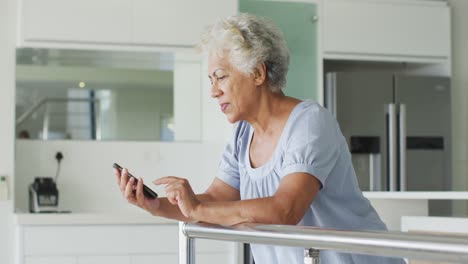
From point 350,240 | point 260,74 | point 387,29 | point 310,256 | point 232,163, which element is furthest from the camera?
point 387,29

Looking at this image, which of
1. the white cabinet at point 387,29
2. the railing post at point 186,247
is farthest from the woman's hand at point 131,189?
the white cabinet at point 387,29

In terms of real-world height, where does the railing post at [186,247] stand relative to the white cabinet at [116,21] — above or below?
below

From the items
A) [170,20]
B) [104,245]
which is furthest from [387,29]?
[104,245]

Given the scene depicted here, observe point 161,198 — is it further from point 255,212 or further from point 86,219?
point 86,219

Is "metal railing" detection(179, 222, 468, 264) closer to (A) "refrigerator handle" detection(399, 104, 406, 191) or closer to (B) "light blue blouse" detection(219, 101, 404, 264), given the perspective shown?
(B) "light blue blouse" detection(219, 101, 404, 264)

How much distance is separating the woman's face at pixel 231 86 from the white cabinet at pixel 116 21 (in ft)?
9.85

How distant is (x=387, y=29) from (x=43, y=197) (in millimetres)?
2362

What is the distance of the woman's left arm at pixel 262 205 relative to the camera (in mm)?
1652

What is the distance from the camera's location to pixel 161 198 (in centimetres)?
197

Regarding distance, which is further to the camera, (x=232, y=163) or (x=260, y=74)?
(x=232, y=163)

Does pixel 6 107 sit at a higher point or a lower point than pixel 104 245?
higher

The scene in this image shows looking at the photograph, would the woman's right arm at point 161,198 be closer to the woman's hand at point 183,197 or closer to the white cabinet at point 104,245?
the woman's hand at point 183,197

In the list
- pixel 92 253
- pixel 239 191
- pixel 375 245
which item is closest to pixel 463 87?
pixel 92 253

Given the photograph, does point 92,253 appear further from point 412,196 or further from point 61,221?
point 412,196
